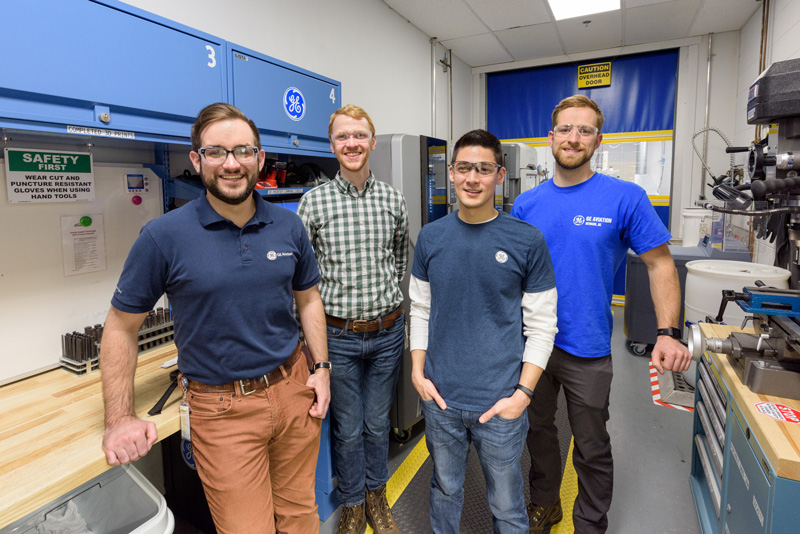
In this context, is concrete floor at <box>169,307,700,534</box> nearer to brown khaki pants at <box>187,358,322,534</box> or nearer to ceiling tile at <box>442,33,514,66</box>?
brown khaki pants at <box>187,358,322,534</box>

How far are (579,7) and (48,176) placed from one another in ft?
12.9

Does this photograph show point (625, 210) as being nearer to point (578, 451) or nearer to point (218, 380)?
point (578, 451)

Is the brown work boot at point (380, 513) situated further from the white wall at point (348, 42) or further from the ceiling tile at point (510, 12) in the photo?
the ceiling tile at point (510, 12)

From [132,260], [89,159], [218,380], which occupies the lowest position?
[218,380]

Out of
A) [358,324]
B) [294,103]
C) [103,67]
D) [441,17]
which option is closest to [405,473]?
[358,324]

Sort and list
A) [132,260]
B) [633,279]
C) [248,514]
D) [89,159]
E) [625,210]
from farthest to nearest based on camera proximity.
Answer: [633,279] < [89,159] < [625,210] < [248,514] < [132,260]

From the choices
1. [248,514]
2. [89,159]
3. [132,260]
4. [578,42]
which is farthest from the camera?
[578,42]

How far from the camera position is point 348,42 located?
3.26m

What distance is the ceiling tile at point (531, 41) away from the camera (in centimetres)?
433

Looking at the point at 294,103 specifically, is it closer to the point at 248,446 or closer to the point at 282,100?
the point at 282,100

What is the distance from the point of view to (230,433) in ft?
4.17

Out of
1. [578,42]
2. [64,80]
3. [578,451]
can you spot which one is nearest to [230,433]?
[64,80]

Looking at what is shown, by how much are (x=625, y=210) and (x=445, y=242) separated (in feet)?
2.11

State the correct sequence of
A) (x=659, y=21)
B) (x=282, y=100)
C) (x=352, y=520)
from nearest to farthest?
(x=352, y=520) < (x=282, y=100) < (x=659, y=21)
